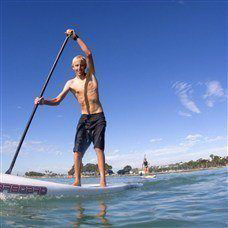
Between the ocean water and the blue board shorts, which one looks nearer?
the ocean water

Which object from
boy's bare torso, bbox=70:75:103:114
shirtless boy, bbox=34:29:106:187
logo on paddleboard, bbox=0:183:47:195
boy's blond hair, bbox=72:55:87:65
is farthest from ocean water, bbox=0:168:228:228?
boy's blond hair, bbox=72:55:87:65

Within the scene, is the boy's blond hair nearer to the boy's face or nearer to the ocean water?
the boy's face

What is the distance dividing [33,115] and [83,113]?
3.55 feet

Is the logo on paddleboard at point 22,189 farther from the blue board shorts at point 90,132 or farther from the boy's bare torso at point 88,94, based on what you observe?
the boy's bare torso at point 88,94

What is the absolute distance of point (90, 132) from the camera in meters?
6.55

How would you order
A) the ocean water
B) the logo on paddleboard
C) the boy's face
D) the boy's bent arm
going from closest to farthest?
the ocean water
the logo on paddleboard
the boy's bent arm
the boy's face

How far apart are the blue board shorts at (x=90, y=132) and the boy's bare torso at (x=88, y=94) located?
13 centimetres

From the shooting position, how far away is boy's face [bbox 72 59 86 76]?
21.1ft

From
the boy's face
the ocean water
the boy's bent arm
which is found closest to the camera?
the ocean water

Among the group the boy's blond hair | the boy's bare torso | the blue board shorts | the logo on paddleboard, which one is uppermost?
the boy's blond hair

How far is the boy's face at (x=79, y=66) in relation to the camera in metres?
6.42

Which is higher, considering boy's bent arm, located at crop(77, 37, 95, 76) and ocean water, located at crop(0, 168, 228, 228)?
boy's bent arm, located at crop(77, 37, 95, 76)

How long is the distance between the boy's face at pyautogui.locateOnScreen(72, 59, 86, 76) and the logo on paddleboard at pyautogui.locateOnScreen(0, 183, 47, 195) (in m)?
2.61

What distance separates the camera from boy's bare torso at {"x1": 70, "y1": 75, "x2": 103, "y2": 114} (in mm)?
6375
